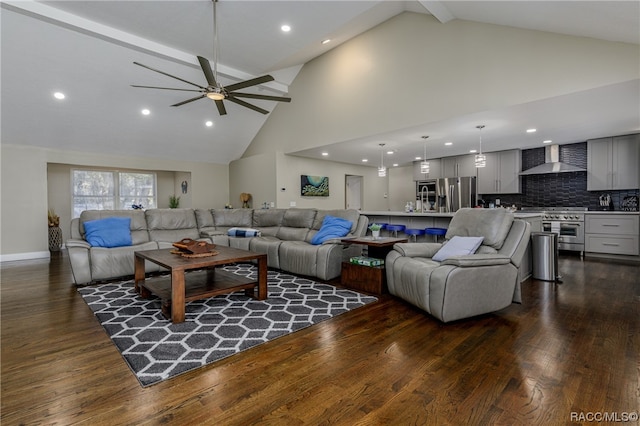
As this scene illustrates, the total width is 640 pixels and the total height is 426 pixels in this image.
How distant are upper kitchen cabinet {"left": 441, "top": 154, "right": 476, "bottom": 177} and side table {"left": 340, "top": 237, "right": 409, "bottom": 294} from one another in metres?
4.66

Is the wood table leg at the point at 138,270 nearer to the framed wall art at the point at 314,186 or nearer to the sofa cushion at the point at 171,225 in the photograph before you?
the sofa cushion at the point at 171,225

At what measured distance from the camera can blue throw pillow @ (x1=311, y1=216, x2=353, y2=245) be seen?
4566 millimetres

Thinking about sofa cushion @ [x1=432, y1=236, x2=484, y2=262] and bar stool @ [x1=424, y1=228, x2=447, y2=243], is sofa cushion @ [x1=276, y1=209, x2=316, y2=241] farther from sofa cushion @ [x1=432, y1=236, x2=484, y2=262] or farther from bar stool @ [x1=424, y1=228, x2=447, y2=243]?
sofa cushion @ [x1=432, y1=236, x2=484, y2=262]

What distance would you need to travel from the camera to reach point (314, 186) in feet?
26.2

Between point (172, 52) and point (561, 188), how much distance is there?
806cm

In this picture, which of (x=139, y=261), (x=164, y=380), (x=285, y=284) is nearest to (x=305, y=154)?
(x=285, y=284)

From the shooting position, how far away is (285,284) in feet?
13.3

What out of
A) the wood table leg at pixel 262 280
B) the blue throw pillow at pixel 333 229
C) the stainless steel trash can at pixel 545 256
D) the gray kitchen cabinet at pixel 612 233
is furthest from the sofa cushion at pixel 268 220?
the gray kitchen cabinet at pixel 612 233

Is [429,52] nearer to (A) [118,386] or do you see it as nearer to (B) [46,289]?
(A) [118,386]

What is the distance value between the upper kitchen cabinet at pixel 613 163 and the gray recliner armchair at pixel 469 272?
14.5 ft

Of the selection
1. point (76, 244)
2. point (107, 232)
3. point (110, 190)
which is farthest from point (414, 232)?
point (110, 190)

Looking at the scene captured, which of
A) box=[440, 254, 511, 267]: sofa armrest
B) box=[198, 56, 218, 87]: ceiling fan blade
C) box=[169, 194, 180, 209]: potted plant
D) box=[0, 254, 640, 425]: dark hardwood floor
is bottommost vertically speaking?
box=[0, 254, 640, 425]: dark hardwood floor

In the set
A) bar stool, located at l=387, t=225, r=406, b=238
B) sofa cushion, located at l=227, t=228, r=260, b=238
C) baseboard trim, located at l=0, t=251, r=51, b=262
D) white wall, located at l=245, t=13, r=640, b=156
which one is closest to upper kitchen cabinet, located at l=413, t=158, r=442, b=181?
white wall, located at l=245, t=13, r=640, b=156

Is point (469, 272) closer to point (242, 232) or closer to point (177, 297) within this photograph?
point (177, 297)
